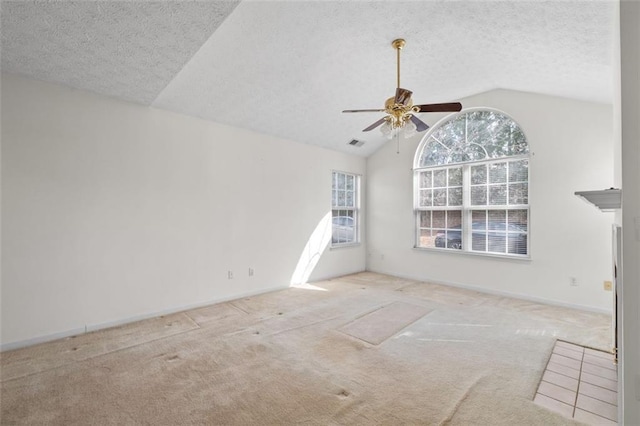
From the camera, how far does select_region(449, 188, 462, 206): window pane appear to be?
5.27 m

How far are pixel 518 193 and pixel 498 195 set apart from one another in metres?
0.28

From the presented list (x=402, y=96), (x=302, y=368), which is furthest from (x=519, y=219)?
(x=302, y=368)

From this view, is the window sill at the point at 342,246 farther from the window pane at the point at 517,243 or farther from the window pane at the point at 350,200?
the window pane at the point at 517,243

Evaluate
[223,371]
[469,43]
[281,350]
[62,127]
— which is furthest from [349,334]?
[62,127]

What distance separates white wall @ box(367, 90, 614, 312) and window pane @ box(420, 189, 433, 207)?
1035mm

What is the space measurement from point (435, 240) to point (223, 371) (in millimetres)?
4448

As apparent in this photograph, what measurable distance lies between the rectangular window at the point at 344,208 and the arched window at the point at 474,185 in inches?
53.5

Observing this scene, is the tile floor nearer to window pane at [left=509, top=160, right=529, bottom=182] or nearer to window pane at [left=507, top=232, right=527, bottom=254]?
window pane at [left=507, top=232, right=527, bottom=254]

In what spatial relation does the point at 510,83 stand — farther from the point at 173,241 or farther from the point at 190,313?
the point at 190,313

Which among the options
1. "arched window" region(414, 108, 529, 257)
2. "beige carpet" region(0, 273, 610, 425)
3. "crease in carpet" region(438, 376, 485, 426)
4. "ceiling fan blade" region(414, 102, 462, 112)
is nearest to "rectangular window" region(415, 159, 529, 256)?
"arched window" region(414, 108, 529, 257)

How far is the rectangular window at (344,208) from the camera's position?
20.0 feet

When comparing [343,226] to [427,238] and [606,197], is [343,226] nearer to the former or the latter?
[427,238]

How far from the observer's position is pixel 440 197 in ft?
18.1

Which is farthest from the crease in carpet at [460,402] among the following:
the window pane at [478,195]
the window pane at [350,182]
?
the window pane at [350,182]
